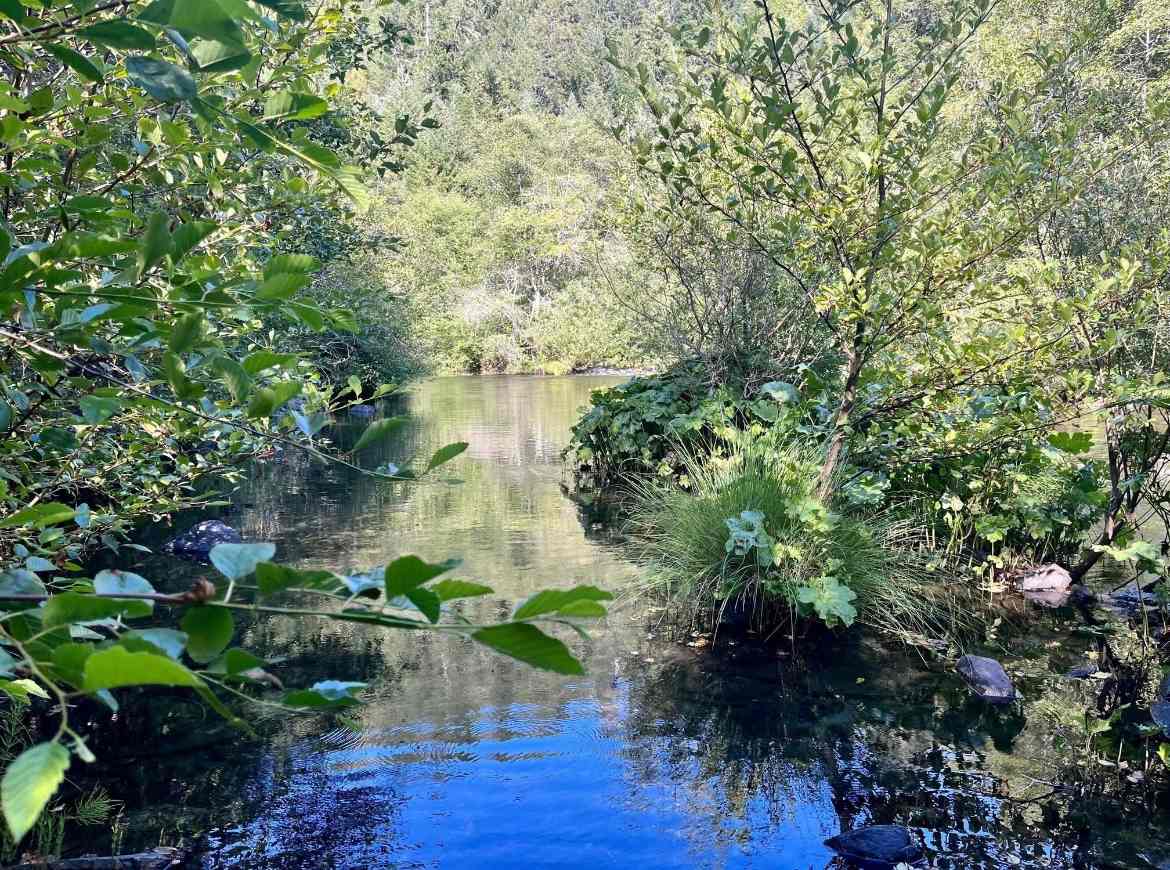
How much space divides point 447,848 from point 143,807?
1.29 metres

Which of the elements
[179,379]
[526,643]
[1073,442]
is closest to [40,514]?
[179,379]

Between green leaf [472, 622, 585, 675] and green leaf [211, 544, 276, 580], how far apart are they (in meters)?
0.20

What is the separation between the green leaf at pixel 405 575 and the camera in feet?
2.33

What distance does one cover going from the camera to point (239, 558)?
2.58 ft

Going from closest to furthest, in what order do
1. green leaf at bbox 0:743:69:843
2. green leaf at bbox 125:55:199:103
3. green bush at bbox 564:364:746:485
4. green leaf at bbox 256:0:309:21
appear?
green leaf at bbox 0:743:69:843 < green leaf at bbox 256:0:309:21 < green leaf at bbox 125:55:199:103 < green bush at bbox 564:364:746:485

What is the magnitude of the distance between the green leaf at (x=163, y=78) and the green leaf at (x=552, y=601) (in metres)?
0.64

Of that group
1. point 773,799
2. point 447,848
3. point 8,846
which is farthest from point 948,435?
point 8,846

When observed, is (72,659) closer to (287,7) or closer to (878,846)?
(287,7)

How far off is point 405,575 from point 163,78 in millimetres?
605

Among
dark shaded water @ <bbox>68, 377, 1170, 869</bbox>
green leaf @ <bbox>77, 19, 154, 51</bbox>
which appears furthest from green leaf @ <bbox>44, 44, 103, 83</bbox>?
dark shaded water @ <bbox>68, 377, 1170, 869</bbox>

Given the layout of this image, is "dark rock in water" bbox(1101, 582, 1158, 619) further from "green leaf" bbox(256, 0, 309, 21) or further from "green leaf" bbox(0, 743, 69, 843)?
"green leaf" bbox(0, 743, 69, 843)

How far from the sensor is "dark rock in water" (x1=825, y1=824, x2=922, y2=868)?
11.9 feet

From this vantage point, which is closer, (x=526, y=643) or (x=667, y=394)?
(x=526, y=643)

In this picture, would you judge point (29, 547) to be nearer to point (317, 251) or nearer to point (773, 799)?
point (773, 799)
